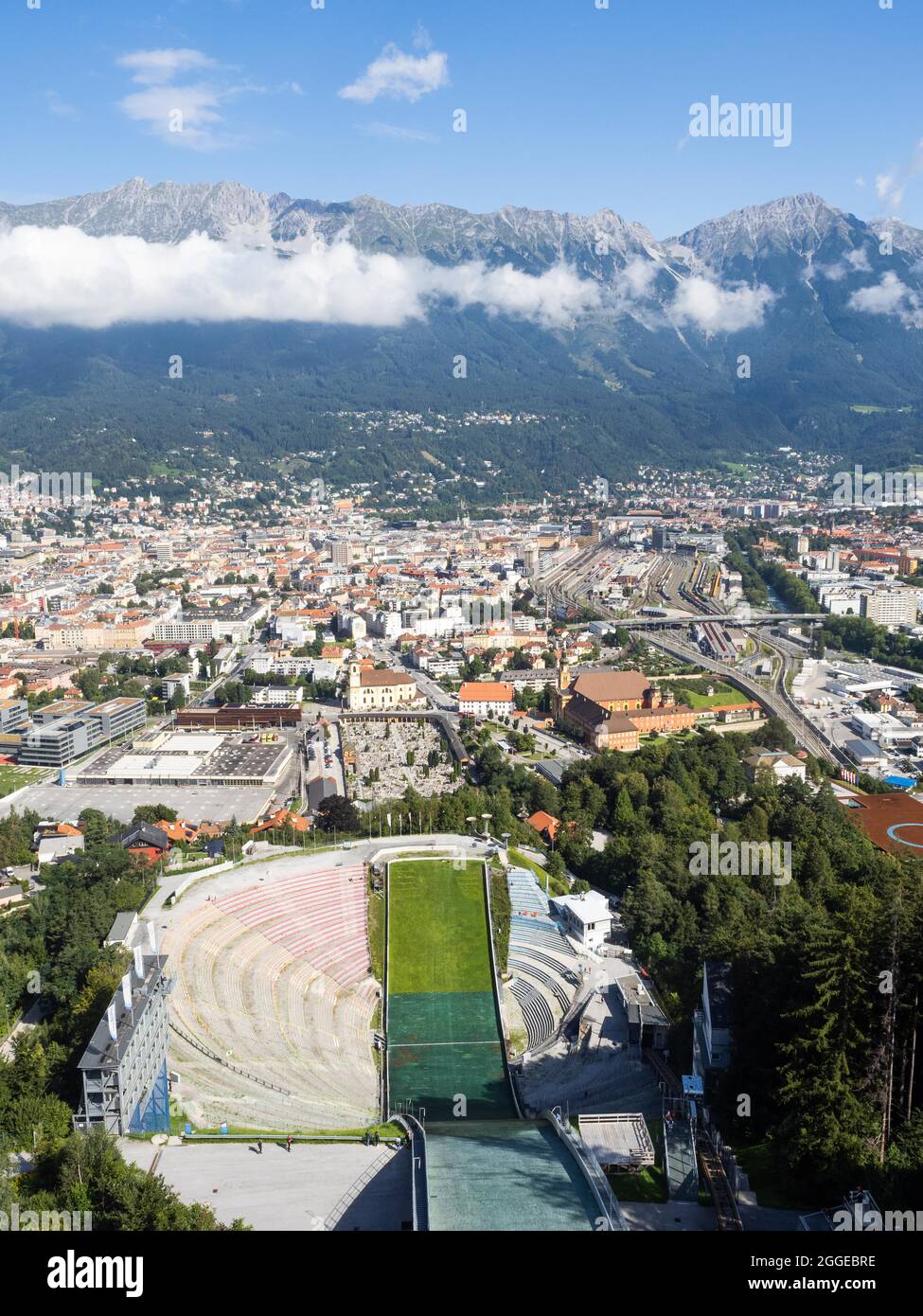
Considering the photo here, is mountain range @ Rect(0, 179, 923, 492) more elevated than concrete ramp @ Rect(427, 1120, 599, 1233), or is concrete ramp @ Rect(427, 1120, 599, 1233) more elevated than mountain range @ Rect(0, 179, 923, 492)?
mountain range @ Rect(0, 179, 923, 492)

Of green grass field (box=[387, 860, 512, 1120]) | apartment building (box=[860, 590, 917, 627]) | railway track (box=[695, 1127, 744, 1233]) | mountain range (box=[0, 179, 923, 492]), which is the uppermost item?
mountain range (box=[0, 179, 923, 492])

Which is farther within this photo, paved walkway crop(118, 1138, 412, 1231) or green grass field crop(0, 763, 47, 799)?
green grass field crop(0, 763, 47, 799)

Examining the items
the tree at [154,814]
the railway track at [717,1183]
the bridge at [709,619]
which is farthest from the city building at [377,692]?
the railway track at [717,1183]

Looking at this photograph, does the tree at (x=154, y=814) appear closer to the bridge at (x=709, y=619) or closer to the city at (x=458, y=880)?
the city at (x=458, y=880)

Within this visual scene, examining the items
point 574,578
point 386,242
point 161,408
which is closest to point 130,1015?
point 574,578

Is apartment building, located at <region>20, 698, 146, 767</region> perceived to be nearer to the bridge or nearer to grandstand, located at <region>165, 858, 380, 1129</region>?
grandstand, located at <region>165, 858, 380, 1129</region>

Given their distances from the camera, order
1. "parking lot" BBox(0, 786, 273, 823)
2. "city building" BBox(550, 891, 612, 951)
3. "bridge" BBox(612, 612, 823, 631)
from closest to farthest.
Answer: "city building" BBox(550, 891, 612, 951) < "parking lot" BBox(0, 786, 273, 823) < "bridge" BBox(612, 612, 823, 631)

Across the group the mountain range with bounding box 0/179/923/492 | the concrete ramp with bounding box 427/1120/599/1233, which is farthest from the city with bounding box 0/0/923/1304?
the mountain range with bounding box 0/179/923/492

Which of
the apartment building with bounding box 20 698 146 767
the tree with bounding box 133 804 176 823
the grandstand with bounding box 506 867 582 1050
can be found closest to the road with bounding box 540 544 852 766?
the grandstand with bounding box 506 867 582 1050

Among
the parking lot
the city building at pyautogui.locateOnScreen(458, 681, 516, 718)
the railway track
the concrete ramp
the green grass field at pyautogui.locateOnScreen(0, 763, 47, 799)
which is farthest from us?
the city building at pyautogui.locateOnScreen(458, 681, 516, 718)
